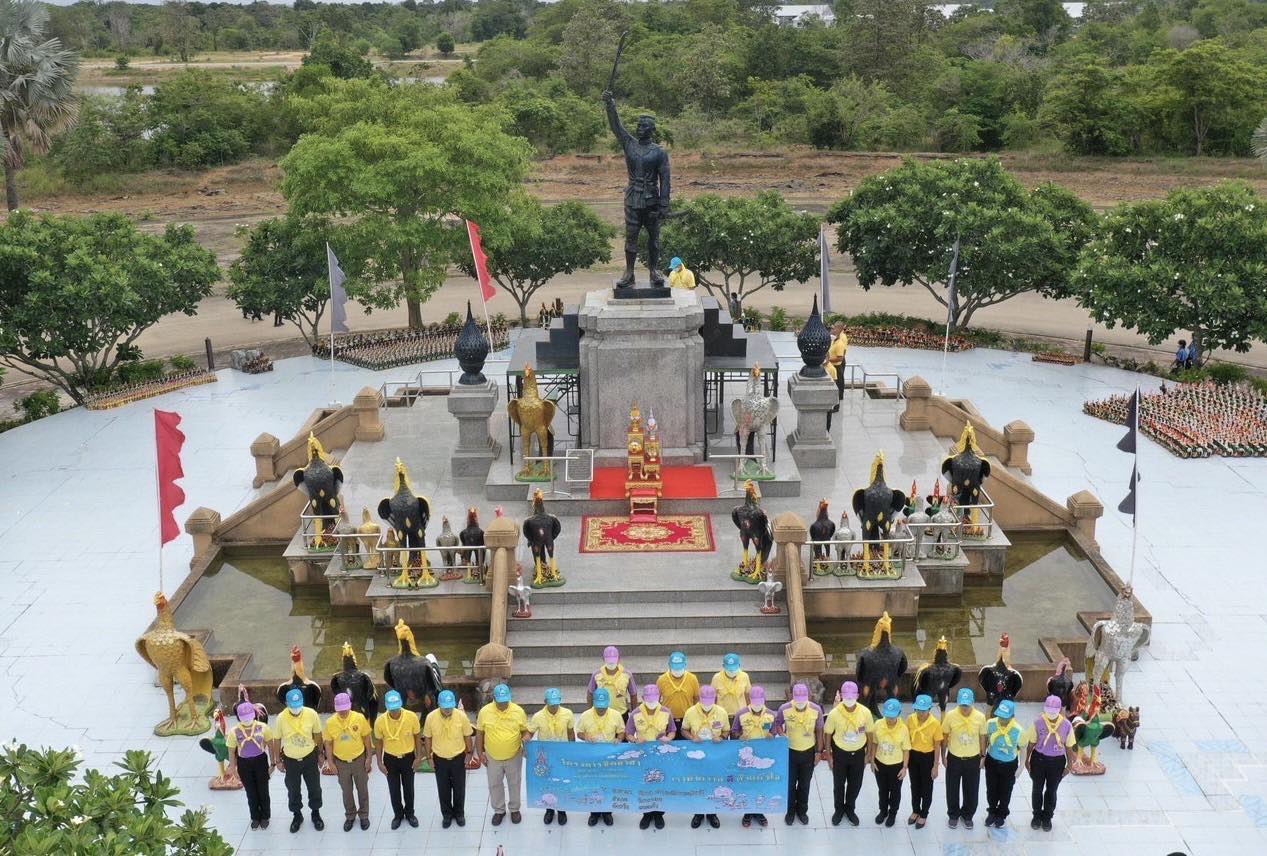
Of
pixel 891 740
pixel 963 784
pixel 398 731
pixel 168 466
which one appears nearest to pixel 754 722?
pixel 891 740

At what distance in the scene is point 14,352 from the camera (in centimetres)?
3247

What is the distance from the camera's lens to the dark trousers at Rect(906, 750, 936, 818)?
15.9 m

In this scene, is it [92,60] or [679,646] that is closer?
[679,646]

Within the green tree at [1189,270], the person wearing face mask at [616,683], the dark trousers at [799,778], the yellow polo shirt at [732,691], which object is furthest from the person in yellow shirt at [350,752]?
the green tree at [1189,270]

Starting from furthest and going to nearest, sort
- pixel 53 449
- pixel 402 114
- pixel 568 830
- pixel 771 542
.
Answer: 1. pixel 402 114
2. pixel 53 449
3. pixel 771 542
4. pixel 568 830

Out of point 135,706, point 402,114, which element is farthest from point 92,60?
point 135,706

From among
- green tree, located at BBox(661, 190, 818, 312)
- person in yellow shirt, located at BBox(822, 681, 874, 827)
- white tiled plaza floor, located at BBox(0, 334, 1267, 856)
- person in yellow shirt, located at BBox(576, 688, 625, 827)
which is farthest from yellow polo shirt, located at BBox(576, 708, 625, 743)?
green tree, located at BBox(661, 190, 818, 312)

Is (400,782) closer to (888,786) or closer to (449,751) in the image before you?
(449,751)

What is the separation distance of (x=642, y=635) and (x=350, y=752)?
5.76m

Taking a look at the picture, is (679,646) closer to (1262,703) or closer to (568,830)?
(568,830)

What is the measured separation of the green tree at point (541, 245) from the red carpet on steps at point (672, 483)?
48.1 ft

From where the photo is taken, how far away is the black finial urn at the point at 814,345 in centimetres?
2664

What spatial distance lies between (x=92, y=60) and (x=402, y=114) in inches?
3448

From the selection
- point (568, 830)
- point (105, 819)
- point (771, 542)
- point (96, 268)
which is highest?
point (96, 268)
